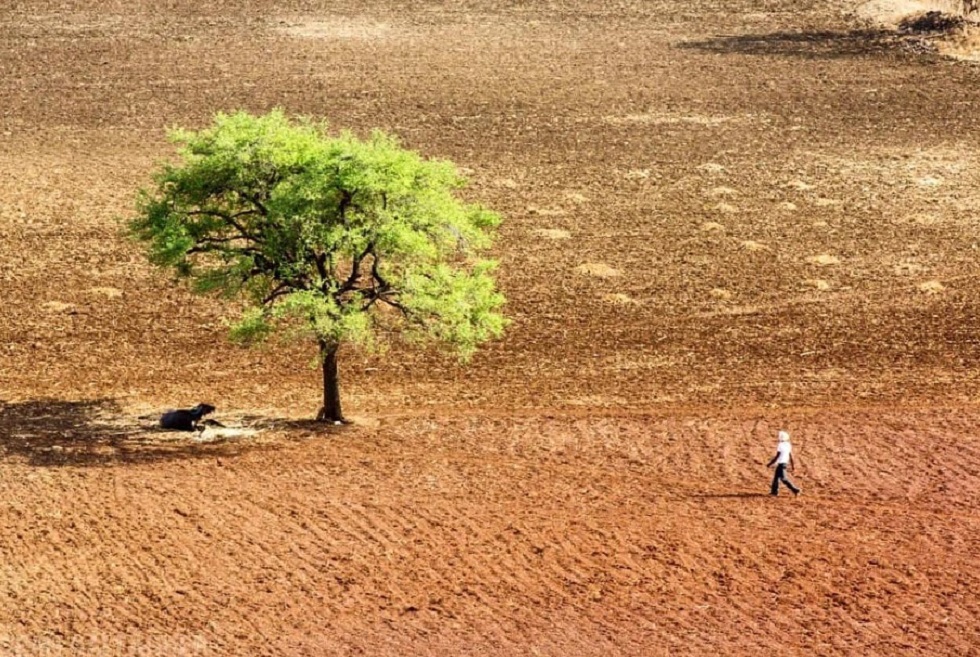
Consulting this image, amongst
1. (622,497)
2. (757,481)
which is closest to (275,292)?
(622,497)

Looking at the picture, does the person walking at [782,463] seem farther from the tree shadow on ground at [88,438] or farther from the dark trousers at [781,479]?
the tree shadow on ground at [88,438]

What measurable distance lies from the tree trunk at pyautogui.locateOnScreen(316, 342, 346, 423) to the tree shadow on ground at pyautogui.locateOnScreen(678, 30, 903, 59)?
44.7 m

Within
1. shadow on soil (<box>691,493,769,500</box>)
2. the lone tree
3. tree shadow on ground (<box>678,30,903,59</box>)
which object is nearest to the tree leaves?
the lone tree

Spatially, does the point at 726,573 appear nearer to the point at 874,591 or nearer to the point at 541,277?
the point at 874,591

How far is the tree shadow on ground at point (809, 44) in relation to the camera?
79.8 metres

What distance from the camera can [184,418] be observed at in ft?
132

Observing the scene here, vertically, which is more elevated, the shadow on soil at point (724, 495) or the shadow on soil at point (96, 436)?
the shadow on soil at point (96, 436)

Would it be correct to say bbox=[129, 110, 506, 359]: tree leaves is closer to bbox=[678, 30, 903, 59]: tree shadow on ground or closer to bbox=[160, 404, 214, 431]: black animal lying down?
bbox=[160, 404, 214, 431]: black animal lying down

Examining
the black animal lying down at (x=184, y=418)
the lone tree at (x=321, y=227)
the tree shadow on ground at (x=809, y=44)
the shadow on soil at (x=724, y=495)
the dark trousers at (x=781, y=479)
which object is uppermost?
the tree shadow on ground at (x=809, y=44)

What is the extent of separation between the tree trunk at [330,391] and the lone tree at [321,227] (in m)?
0.11

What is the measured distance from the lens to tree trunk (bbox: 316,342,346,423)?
1599 inches

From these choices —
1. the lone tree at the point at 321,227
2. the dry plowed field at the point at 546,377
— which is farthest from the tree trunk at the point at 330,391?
the dry plowed field at the point at 546,377

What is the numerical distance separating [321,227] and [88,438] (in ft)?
28.6

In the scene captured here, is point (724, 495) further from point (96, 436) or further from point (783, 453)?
point (96, 436)
